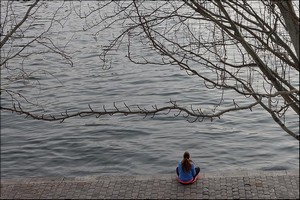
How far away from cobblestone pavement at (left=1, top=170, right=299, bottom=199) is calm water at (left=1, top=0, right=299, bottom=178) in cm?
269

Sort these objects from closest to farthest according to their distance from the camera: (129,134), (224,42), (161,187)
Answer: (224,42) < (161,187) < (129,134)

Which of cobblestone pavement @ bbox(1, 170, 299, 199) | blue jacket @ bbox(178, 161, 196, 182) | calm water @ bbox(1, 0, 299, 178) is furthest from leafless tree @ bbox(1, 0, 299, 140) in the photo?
calm water @ bbox(1, 0, 299, 178)

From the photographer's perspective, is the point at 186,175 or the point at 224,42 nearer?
the point at 224,42

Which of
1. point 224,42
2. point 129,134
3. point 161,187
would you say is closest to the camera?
point 224,42

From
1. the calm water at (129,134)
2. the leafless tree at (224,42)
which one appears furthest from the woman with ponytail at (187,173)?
the calm water at (129,134)

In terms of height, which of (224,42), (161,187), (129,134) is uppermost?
(224,42)

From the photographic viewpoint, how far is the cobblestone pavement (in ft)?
32.5

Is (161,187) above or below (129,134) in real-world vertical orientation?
below

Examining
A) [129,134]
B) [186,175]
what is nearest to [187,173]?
[186,175]

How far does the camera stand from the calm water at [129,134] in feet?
46.4

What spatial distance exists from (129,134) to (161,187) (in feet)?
21.2

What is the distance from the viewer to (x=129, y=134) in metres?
16.8

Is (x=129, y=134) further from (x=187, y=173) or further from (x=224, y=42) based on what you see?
(x=224, y=42)

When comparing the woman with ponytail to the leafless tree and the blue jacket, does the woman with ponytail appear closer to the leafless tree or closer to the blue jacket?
the blue jacket
